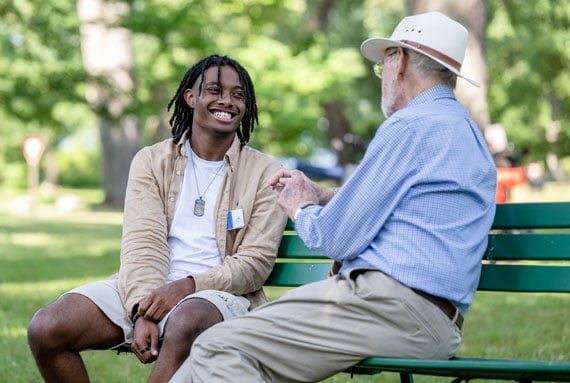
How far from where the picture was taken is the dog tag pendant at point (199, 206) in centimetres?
457

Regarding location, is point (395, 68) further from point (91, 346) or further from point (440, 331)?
point (91, 346)

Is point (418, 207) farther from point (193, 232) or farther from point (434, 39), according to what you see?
point (193, 232)

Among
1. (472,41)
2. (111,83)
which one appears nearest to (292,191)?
(472,41)

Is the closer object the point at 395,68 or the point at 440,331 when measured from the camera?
the point at 440,331

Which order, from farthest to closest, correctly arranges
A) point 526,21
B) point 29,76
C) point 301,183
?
1. point 526,21
2. point 29,76
3. point 301,183

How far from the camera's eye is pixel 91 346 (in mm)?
4309

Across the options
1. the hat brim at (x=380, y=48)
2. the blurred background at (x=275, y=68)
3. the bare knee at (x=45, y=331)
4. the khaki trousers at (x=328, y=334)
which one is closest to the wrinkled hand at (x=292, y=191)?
the khaki trousers at (x=328, y=334)

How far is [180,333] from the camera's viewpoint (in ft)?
12.9

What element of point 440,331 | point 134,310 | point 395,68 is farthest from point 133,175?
point 440,331

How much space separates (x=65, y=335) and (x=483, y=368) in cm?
170

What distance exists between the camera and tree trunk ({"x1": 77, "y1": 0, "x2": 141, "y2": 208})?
16219 millimetres

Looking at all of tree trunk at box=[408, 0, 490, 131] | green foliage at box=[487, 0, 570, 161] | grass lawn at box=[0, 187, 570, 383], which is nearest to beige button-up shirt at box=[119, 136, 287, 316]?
grass lawn at box=[0, 187, 570, 383]

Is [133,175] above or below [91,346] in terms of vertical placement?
above

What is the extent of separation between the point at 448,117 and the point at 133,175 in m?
1.59
